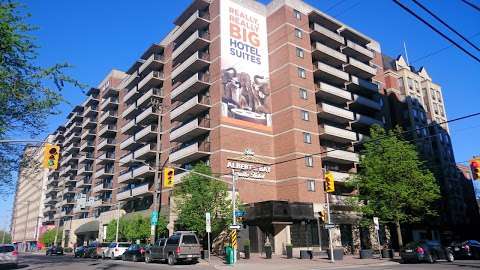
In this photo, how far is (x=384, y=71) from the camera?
217ft

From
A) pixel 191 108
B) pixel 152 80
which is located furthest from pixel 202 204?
pixel 152 80

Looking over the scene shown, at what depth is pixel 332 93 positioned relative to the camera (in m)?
51.9

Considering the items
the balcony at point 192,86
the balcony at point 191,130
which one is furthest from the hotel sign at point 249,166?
the balcony at point 192,86

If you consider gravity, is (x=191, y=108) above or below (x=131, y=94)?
below

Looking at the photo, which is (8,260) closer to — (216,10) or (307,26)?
(216,10)

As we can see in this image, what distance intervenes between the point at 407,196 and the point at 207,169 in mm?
19116

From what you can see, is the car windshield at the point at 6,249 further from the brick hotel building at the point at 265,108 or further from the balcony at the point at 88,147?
the balcony at the point at 88,147

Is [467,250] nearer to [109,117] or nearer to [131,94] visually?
[131,94]

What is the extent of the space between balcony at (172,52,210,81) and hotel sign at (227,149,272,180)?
1241 cm

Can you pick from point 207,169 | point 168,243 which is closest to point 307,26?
point 207,169

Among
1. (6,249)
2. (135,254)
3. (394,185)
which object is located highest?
(394,185)

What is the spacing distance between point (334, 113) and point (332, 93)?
110 inches

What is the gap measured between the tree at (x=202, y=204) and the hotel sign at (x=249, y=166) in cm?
660

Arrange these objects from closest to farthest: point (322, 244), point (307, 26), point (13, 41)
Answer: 1. point (13, 41)
2. point (322, 244)
3. point (307, 26)
